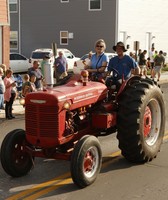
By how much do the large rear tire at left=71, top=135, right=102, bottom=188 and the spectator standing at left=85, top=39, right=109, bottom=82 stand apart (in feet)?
5.09

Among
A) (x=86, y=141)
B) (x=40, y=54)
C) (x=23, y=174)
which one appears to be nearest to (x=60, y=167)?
(x=23, y=174)

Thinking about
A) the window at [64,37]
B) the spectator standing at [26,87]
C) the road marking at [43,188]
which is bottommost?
the road marking at [43,188]

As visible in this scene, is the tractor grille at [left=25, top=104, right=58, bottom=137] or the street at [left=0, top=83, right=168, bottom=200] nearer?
the street at [left=0, top=83, right=168, bottom=200]

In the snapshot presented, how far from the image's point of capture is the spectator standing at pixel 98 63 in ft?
23.9

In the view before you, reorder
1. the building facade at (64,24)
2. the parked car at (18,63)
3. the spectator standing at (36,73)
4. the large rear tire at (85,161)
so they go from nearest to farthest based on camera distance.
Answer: the large rear tire at (85,161)
the spectator standing at (36,73)
the parked car at (18,63)
the building facade at (64,24)

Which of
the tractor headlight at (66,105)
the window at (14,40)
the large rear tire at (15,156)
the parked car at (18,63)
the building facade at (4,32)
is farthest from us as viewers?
the window at (14,40)

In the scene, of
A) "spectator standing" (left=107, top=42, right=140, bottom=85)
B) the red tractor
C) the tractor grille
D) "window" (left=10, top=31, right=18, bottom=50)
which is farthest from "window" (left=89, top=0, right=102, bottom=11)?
the tractor grille

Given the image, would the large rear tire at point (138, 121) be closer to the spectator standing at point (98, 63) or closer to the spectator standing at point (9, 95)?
the spectator standing at point (98, 63)

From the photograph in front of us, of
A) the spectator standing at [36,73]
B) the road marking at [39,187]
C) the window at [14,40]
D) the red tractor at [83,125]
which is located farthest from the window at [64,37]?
the road marking at [39,187]

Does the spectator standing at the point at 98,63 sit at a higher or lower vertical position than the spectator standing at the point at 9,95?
higher

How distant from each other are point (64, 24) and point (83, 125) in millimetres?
26027

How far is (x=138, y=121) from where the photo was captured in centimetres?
657

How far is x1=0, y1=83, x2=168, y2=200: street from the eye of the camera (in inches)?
222

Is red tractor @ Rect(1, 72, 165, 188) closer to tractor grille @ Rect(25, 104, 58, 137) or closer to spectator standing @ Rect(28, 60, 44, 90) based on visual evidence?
tractor grille @ Rect(25, 104, 58, 137)
